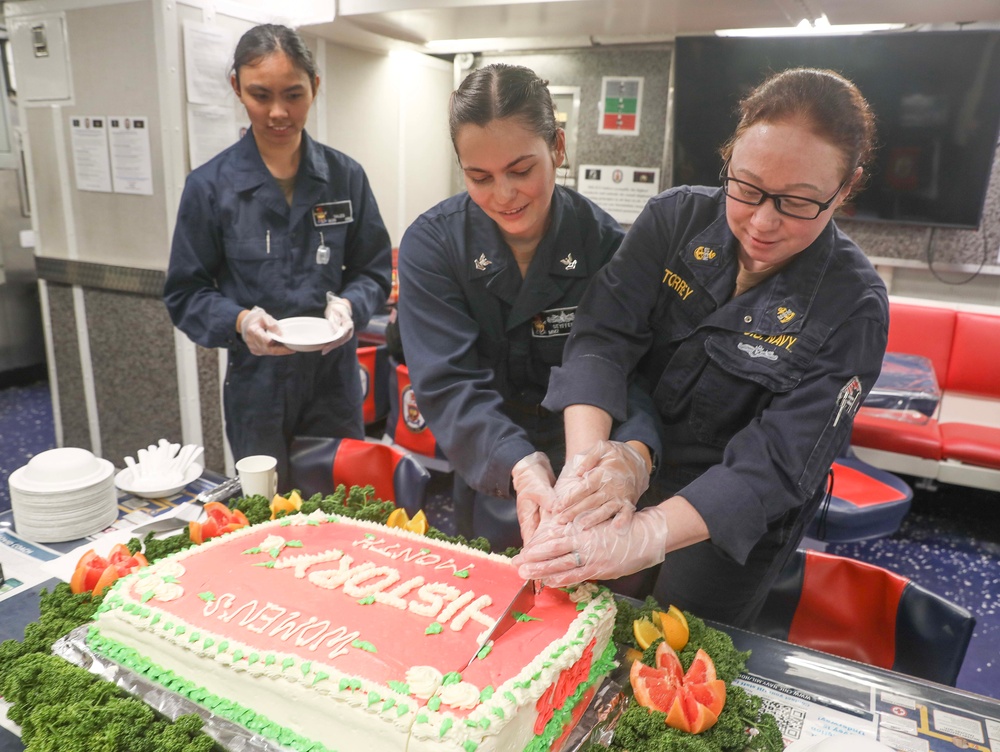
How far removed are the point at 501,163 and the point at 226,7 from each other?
2296 millimetres

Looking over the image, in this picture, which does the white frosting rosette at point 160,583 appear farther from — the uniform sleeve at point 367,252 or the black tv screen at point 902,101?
the black tv screen at point 902,101

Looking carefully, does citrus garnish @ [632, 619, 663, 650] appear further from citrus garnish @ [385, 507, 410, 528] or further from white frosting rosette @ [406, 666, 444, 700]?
citrus garnish @ [385, 507, 410, 528]

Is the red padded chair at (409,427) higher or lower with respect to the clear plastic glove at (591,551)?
lower

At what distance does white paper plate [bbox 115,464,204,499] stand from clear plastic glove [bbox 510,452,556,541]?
942 mm

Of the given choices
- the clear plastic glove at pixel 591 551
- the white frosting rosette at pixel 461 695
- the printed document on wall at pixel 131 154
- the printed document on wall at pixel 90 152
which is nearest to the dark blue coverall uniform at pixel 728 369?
the clear plastic glove at pixel 591 551

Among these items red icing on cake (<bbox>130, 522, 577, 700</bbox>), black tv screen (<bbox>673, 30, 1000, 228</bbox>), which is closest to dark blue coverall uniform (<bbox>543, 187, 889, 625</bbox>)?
red icing on cake (<bbox>130, 522, 577, 700</bbox>)

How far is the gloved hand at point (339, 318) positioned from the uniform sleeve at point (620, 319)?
81cm

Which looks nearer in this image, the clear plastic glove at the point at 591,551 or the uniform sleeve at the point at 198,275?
the clear plastic glove at the point at 591,551

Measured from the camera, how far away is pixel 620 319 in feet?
4.69

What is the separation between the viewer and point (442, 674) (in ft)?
3.40

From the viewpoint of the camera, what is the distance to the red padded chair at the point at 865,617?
137 cm

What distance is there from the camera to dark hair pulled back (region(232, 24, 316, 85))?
1.98 meters

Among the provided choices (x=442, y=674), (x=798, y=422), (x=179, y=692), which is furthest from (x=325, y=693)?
(x=798, y=422)

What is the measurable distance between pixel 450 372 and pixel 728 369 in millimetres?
548
